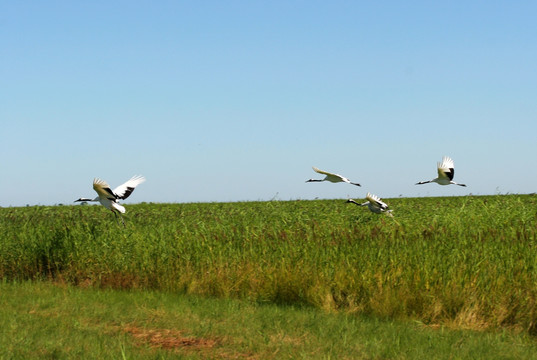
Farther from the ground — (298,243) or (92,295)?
(298,243)

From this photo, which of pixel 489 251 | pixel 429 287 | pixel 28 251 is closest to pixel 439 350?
pixel 429 287

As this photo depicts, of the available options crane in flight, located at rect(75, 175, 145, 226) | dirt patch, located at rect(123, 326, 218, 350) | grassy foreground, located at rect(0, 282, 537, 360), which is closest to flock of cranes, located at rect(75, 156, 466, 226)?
crane in flight, located at rect(75, 175, 145, 226)

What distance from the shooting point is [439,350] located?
682cm

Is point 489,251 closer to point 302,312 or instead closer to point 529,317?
point 529,317

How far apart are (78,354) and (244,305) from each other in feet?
10.5

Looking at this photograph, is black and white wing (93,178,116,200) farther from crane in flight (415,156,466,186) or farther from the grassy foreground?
crane in flight (415,156,466,186)

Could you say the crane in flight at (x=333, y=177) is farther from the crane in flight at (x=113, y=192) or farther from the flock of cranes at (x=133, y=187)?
the crane in flight at (x=113, y=192)

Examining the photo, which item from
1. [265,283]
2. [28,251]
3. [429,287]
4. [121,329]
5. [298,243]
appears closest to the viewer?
[121,329]

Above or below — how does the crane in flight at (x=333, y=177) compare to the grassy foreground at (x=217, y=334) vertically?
above

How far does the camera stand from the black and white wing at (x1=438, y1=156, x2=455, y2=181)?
48.3ft

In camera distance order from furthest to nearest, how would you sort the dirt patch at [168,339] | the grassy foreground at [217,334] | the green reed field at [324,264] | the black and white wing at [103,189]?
the black and white wing at [103,189], the green reed field at [324,264], the dirt patch at [168,339], the grassy foreground at [217,334]

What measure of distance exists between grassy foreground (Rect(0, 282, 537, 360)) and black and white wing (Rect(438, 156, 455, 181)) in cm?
724

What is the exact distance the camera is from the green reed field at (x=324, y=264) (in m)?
8.55

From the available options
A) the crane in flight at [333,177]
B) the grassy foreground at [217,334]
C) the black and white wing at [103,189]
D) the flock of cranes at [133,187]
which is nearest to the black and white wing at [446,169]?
the flock of cranes at [133,187]
